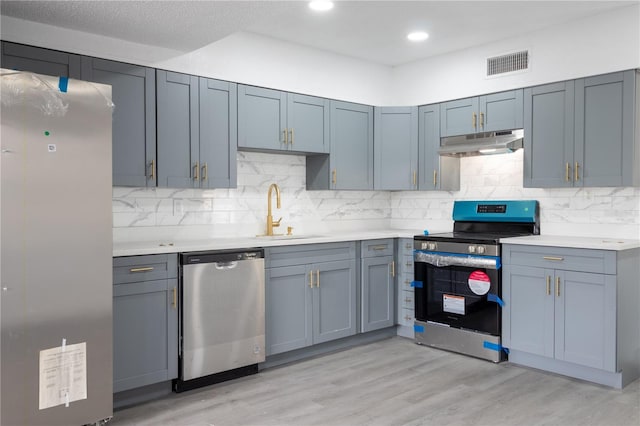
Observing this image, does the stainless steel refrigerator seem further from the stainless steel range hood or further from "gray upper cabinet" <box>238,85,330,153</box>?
the stainless steel range hood

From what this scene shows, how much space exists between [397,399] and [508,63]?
295cm

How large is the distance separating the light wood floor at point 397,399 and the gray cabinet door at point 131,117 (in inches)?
59.8

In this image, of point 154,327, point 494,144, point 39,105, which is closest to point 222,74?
point 39,105

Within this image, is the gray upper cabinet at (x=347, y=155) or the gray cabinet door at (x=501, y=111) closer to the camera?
the gray cabinet door at (x=501, y=111)

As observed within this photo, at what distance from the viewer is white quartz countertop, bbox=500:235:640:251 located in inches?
136

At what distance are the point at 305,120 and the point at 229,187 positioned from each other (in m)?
0.98

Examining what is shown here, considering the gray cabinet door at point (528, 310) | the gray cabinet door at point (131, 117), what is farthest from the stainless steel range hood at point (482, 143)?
the gray cabinet door at point (131, 117)

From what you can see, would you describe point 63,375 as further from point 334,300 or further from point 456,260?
point 456,260

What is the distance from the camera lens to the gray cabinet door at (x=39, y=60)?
3.02 meters

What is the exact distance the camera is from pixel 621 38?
373 cm

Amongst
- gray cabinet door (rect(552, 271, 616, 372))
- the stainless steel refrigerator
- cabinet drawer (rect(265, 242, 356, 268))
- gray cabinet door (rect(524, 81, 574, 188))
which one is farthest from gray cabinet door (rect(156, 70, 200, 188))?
gray cabinet door (rect(552, 271, 616, 372))

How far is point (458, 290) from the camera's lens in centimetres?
422

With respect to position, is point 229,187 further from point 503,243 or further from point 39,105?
point 503,243

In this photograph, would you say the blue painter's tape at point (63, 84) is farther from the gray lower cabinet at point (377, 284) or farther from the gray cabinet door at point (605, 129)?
the gray cabinet door at point (605, 129)
